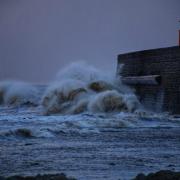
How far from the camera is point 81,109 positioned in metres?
15.2

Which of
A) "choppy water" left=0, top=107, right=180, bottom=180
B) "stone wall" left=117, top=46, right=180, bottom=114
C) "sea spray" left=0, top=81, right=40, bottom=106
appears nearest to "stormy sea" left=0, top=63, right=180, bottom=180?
"choppy water" left=0, top=107, right=180, bottom=180

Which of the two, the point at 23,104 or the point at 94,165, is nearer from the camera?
the point at 94,165

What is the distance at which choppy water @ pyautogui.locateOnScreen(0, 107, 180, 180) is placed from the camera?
6184mm

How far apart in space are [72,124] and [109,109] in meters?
4.35

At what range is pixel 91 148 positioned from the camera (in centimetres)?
775

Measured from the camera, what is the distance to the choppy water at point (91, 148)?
618 centimetres

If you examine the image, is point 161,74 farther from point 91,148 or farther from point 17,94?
point 17,94

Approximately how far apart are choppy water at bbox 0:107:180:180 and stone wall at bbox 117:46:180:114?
2.64 m

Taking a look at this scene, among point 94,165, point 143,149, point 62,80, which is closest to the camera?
point 94,165

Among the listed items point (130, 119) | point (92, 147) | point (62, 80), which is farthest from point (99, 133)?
point (62, 80)

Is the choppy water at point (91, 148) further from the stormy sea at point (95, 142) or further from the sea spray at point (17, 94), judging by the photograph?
the sea spray at point (17, 94)

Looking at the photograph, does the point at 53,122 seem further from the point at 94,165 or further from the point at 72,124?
the point at 94,165

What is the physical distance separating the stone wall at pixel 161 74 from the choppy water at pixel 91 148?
264 cm

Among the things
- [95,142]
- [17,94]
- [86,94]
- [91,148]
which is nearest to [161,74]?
[86,94]
